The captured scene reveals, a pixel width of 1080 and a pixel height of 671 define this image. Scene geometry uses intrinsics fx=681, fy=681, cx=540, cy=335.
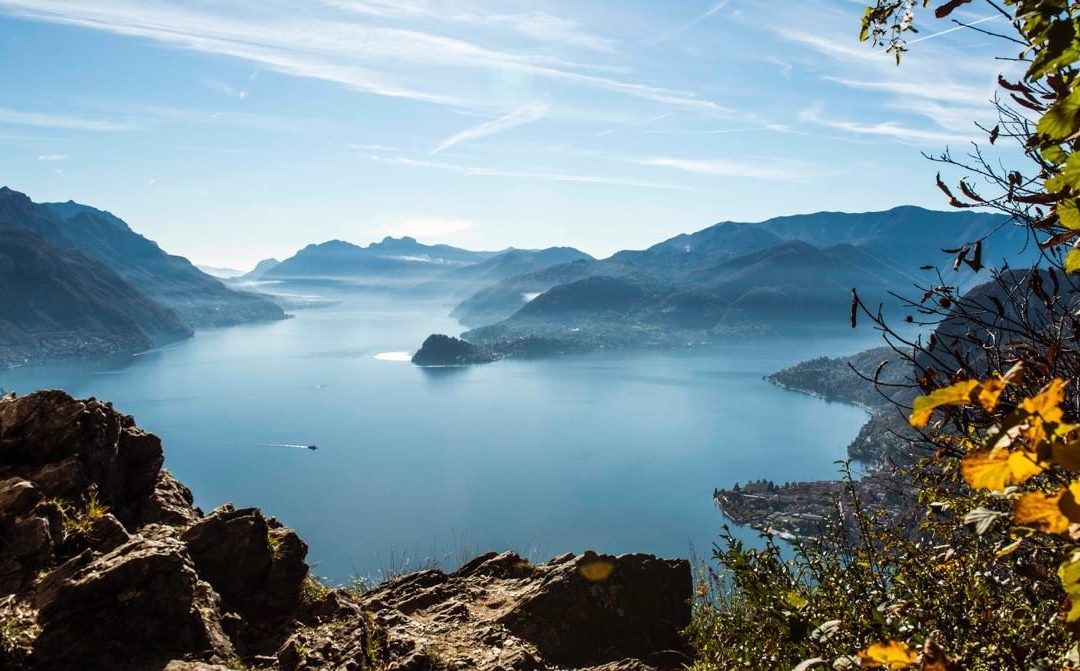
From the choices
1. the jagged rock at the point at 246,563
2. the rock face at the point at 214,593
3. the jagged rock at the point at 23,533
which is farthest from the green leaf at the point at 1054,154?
the jagged rock at the point at 246,563

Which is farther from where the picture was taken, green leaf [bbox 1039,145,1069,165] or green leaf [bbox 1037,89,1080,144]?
green leaf [bbox 1039,145,1069,165]

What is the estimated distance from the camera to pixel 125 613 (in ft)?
21.2

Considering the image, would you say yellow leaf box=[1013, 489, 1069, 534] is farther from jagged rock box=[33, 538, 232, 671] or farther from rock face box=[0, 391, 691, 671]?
jagged rock box=[33, 538, 232, 671]

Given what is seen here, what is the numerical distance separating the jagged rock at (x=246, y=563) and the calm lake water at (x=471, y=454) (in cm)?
4121

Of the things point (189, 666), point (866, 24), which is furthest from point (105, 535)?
point (866, 24)

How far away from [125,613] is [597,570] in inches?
256

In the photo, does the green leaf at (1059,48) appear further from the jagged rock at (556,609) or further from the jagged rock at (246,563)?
the jagged rock at (246,563)

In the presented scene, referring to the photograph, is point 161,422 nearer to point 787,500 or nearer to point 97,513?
point 787,500

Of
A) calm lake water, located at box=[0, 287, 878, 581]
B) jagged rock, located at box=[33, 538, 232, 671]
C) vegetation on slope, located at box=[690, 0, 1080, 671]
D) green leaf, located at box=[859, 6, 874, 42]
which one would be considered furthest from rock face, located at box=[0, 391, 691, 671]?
calm lake water, located at box=[0, 287, 878, 581]

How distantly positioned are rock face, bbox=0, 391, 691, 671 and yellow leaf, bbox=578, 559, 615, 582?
1.2 inches

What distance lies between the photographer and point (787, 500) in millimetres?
84500

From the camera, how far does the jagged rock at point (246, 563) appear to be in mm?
8281

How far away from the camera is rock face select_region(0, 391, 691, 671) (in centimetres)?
639

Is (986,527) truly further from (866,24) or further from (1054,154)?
(866,24)
